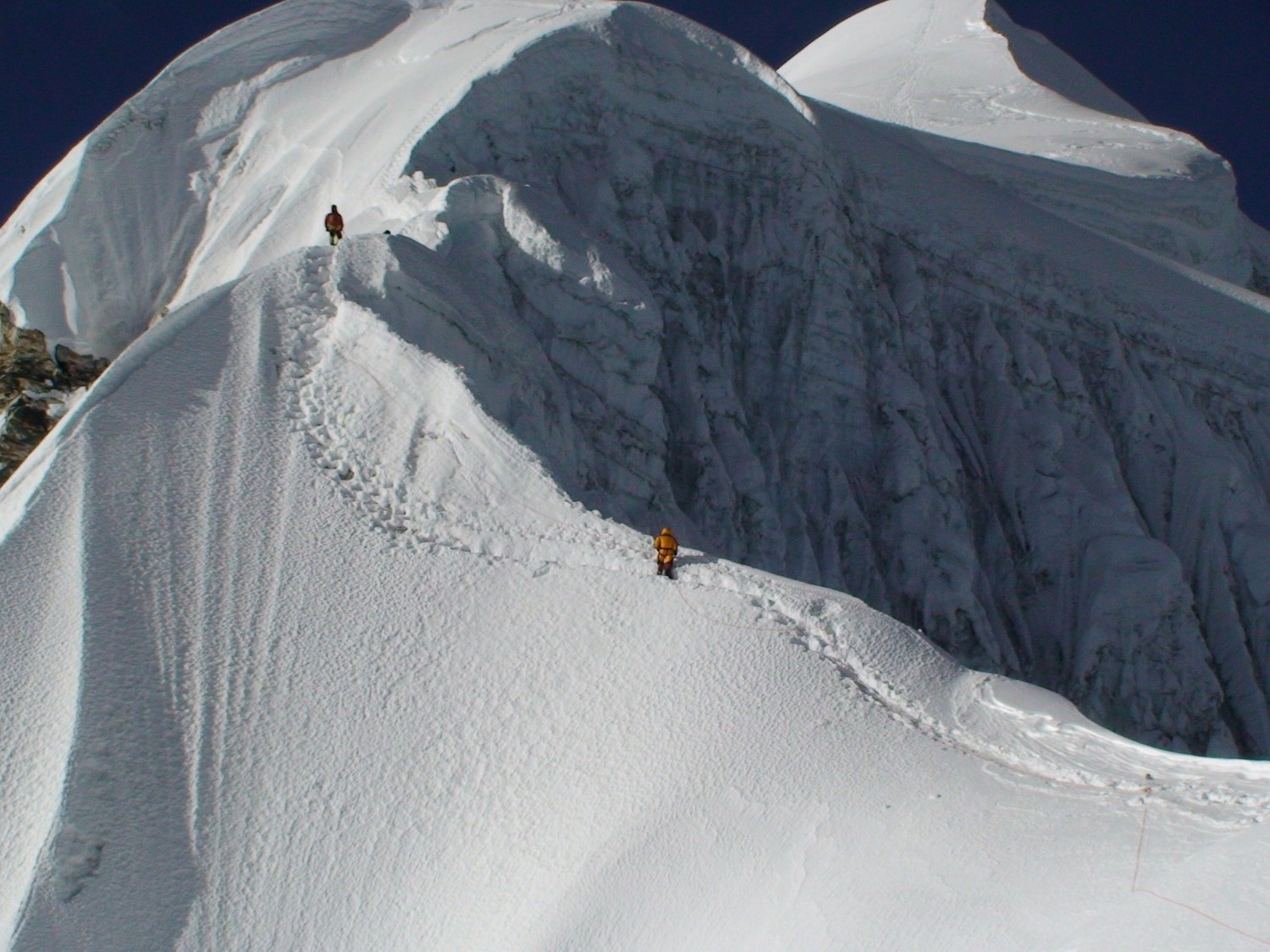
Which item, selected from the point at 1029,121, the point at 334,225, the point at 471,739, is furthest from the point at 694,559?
the point at 1029,121

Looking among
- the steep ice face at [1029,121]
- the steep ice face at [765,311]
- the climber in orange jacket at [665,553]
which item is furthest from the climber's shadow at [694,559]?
the steep ice face at [1029,121]

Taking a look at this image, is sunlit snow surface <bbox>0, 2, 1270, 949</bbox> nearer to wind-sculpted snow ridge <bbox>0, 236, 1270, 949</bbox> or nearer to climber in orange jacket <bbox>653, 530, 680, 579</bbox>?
wind-sculpted snow ridge <bbox>0, 236, 1270, 949</bbox>

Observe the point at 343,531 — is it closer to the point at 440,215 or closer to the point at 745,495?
the point at 440,215

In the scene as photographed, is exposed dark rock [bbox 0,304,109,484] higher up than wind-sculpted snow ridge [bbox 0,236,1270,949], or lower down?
higher up

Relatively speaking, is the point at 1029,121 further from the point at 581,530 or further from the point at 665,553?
the point at 665,553

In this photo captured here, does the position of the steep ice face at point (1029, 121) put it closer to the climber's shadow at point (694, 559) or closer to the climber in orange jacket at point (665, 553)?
the climber's shadow at point (694, 559)

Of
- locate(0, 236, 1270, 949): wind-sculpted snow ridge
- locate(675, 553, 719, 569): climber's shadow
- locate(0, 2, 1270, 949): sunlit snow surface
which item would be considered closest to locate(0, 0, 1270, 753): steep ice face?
locate(0, 2, 1270, 949): sunlit snow surface

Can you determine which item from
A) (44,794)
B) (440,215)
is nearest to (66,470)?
(44,794)
